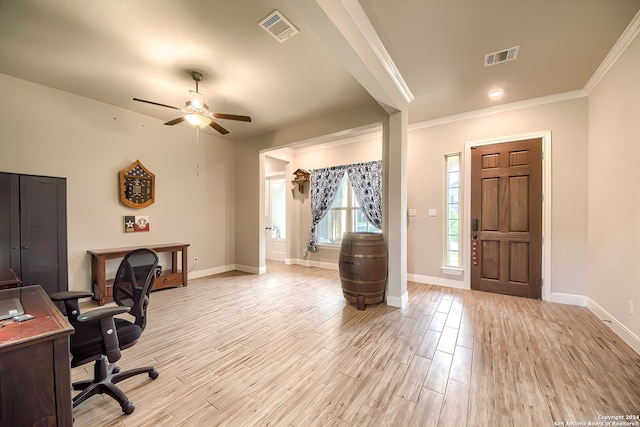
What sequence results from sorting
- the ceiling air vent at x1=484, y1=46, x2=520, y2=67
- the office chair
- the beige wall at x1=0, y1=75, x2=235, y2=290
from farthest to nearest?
the beige wall at x1=0, y1=75, x2=235, y2=290 < the ceiling air vent at x1=484, y1=46, x2=520, y2=67 < the office chair

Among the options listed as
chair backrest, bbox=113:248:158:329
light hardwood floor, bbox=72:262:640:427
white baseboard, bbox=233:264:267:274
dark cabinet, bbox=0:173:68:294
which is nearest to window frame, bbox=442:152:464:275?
light hardwood floor, bbox=72:262:640:427

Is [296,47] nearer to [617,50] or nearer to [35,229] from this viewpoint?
[617,50]

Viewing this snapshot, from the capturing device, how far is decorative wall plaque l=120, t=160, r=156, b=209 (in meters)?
3.68

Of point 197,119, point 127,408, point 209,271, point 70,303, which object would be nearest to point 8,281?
point 70,303

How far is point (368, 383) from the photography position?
1710mm

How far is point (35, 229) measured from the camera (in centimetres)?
286

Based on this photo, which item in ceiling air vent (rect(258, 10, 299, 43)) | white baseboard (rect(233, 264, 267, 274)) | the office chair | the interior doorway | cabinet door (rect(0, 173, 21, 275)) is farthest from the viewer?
the interior doorway

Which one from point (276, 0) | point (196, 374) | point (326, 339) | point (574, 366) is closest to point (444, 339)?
point (574, 366)

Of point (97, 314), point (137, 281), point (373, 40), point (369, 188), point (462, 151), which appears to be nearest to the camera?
point (97, 314)

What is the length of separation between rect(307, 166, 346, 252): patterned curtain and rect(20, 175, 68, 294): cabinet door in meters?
3.89

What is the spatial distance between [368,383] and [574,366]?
5.31ft

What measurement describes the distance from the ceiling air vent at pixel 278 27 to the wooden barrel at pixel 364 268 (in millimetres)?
2214

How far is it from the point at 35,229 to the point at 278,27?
11.6 feet

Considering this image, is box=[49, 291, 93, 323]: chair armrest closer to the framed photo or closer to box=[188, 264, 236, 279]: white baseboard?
the framed photo
